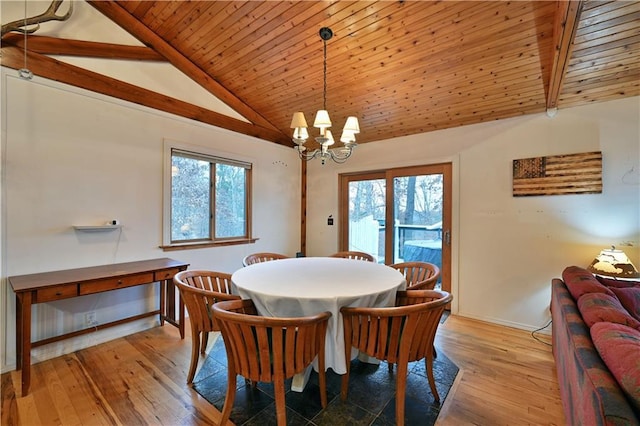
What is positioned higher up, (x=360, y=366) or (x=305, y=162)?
(x=305, y=162)

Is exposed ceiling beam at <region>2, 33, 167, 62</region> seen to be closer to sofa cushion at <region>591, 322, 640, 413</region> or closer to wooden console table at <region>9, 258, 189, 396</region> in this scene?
wooden console table at <region>9, 258, 189, 396</region>

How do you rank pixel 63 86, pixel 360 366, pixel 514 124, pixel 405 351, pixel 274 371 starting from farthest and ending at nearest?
pixel 514 124
pixel 63 86
pixel 360 366
pixel 405 351
pixel 274 371

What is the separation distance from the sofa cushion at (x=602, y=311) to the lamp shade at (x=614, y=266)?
0.87 metres

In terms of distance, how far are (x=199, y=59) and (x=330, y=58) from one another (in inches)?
67.3

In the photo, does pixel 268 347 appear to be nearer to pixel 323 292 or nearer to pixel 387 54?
pixel 323 292

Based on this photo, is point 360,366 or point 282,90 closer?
point 360,366

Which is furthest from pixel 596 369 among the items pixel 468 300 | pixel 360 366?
pixel 468 300

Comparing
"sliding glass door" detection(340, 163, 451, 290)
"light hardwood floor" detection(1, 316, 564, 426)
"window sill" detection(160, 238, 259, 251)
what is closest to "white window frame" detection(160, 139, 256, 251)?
"window sill" detection(160, 238, 259, 251)

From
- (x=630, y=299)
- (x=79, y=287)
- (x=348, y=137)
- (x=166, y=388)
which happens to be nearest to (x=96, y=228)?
(x=79, y=287)

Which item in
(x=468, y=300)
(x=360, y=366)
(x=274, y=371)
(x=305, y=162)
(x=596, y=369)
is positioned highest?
(x=305, y=162)

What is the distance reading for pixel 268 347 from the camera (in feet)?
4.98

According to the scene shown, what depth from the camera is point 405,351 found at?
1623 millimetres

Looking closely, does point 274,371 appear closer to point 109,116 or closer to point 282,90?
point 109,116

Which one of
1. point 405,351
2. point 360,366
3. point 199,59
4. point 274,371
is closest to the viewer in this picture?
point 274,371
